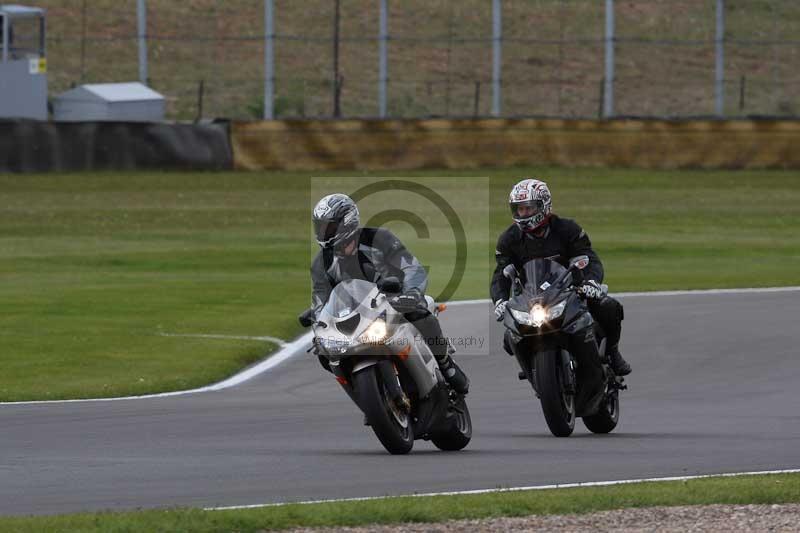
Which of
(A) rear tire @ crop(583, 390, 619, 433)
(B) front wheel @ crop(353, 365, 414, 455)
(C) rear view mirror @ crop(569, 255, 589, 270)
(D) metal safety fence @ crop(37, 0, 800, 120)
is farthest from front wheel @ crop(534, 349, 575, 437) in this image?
(D) metal safety fence @ crop(37, 0, 800, 120)

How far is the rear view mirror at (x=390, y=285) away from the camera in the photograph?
9.74m

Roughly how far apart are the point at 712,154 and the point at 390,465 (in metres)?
28.9

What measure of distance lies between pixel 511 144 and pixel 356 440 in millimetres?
26592

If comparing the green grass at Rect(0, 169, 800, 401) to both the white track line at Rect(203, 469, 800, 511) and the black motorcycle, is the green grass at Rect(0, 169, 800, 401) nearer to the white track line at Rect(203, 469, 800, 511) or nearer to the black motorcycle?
the black motorcycle

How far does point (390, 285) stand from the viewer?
975cm

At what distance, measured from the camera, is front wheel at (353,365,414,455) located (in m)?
9.90

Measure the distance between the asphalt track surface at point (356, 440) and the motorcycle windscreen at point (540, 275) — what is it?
101 cm

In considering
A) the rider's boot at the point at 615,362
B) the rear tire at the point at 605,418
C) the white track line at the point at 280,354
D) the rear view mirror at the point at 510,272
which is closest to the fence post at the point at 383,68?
the white track line at the point at 280,354

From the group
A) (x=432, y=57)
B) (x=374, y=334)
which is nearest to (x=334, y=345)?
(x=374, y=334)

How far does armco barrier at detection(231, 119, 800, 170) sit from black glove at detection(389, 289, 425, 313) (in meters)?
26.4

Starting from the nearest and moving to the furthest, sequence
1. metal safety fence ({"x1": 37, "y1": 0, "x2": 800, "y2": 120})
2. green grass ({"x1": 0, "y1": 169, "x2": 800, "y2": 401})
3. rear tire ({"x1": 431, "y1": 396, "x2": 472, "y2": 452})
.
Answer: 1. rear tire ({"x1": 431, "y1": 396, "x2": 472, "y2": 452})
2. green grass ({"x1": 0, "y1": 169, "x2": 800, "y2": 401})
3. metal safety fence ({"x1": 37, "y1": 0, "x2": 800, "y2": 120})

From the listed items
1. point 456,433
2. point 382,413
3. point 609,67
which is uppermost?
point 609,67

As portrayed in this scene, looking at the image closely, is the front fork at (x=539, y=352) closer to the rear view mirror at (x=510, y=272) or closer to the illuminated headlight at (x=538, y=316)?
the illuminated headlight at (x=538, y=316)

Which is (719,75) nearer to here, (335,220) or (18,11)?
(18,11)
